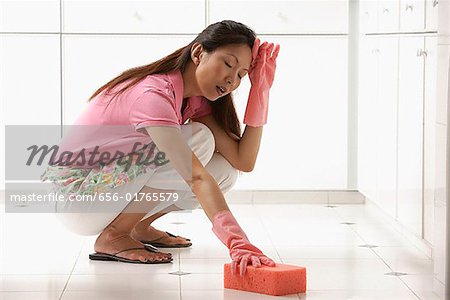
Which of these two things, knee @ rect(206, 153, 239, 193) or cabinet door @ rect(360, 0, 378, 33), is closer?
knee @ rect(206, 153, 239, 193)

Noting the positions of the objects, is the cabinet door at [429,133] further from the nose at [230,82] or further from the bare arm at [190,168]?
the bare arm at [190,168]

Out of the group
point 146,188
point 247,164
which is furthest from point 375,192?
point 146,188

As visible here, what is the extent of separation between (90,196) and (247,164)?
502 millimetres

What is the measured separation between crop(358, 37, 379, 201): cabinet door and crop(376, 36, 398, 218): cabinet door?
0.08 metres

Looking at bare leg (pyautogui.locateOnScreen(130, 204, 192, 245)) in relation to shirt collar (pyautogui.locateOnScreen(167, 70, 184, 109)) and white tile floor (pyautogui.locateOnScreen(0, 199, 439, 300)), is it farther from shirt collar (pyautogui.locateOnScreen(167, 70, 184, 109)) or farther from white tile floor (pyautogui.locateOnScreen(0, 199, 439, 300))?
shirt collar (pyautogui.locateOnScreen(167, 70, 184, 109))

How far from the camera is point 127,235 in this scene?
3.05 metres

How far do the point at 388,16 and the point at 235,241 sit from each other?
1518mm

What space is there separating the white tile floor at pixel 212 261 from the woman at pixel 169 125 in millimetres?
142

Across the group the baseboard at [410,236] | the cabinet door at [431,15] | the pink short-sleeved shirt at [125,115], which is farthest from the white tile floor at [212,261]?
the cabinet door at [431,15]

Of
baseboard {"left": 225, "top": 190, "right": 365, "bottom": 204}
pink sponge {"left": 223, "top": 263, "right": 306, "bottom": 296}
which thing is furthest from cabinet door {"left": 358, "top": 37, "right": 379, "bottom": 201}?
pink sponge {"left": 223, "top": 263, "right": 306, "bottom": 296}

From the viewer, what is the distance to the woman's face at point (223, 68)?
278cm

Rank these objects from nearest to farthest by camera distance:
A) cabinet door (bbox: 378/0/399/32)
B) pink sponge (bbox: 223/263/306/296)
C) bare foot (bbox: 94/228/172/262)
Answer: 1. pink sponge (bbox: 223/263/306/296)
2. bare foot (bbox: 94/228/172/262)
3. cabinet door (bbox: 378/0/399/32)

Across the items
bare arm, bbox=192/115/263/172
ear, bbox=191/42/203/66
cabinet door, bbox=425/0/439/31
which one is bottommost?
bare arm, bbox=192/115/263/172

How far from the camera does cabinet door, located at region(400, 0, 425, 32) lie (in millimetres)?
3160
